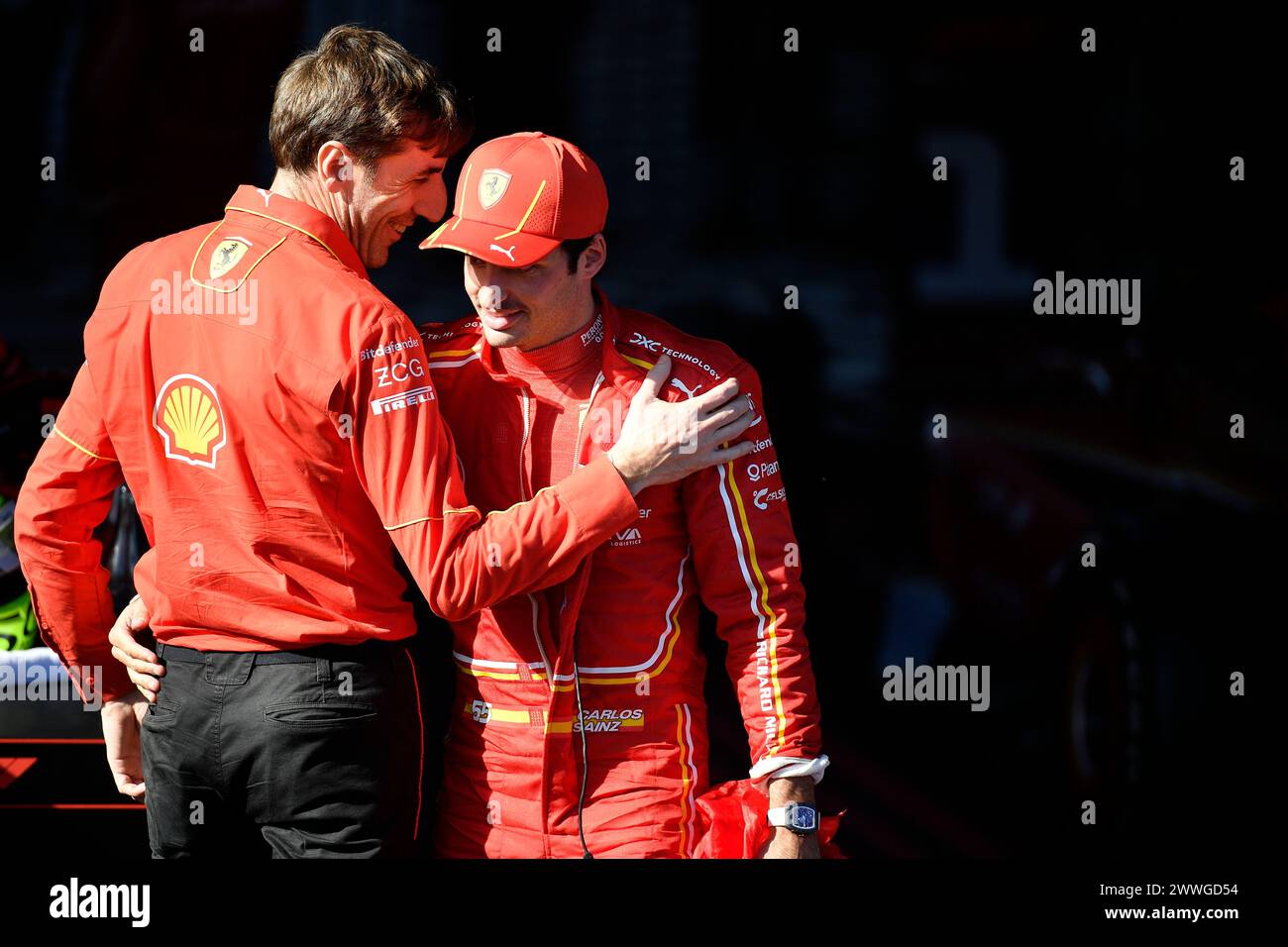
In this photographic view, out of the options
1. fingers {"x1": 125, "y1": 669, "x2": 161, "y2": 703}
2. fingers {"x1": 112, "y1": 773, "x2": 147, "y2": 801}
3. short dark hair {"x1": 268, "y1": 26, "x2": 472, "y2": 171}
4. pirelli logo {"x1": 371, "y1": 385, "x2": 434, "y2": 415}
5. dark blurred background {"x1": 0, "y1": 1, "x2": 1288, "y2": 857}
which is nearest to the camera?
pirelli logo {"x1": 371, "y1": 385, "x2": 434, "y2": 415}

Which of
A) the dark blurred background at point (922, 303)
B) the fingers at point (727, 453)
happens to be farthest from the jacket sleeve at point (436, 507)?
the dark blurred background at point (922, 303)

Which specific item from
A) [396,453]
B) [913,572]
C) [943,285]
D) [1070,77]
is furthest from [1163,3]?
[396,453]

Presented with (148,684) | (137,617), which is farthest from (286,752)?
(137,617)

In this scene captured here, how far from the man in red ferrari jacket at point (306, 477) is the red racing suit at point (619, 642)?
0.12 m

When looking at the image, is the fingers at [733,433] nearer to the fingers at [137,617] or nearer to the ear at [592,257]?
the ear at [592,257]

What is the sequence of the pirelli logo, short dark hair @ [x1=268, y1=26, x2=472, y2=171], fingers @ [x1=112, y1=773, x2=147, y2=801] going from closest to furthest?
the pirelli logo
short dark hair @ [x1=268, y1=26, x2=472, y2=171]
fingers @ [x1=112, y1=773, x2=147, y2=801]

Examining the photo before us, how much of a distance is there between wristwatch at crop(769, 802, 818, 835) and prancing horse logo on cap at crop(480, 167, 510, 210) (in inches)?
38.3

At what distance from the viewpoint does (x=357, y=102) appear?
1.89 m

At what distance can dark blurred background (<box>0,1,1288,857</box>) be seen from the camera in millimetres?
2545

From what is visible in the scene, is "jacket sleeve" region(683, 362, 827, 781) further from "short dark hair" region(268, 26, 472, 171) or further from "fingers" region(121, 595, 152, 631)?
"fingers" region(121, 595, 152, 631)

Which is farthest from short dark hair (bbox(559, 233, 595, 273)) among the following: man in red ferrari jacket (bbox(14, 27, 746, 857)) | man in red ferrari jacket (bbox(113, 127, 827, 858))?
man in red ferrari jacket (bbox(14, 27, 746, 857))

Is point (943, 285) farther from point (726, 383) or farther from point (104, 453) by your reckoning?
point (104, 453)

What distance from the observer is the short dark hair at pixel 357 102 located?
1889 millimetres

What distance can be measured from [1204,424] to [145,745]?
2047mm
